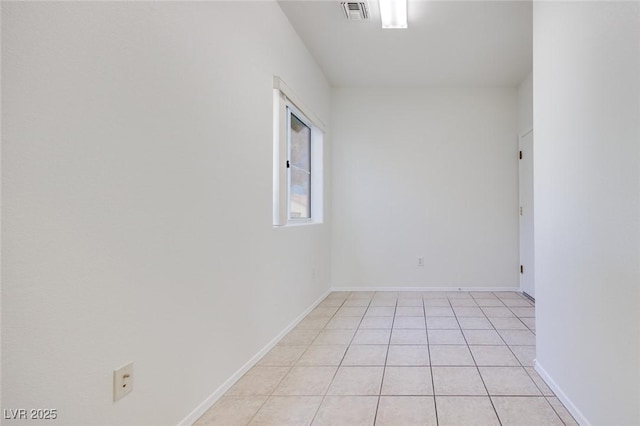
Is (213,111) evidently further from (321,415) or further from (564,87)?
(564,87)

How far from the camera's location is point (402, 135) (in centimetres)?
496

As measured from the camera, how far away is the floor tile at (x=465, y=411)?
1.73 metres

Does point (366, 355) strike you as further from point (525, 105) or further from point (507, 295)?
point (525, 105)

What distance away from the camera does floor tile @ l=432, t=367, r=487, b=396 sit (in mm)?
2035

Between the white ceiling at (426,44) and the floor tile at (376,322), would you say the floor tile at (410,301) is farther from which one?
the white ceiling at (426,44)

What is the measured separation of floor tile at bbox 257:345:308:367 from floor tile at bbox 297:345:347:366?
0.05 meters

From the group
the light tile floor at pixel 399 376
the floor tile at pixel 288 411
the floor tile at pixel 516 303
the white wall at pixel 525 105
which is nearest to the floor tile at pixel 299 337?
the light tile floor at pixel 399 376

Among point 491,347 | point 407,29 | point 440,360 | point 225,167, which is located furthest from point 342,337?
point 407,29

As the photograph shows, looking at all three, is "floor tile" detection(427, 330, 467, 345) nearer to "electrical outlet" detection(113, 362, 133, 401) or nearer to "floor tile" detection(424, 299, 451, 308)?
"floor tile" detection(424, 299, 451, 308)

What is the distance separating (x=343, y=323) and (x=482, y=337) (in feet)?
3.79

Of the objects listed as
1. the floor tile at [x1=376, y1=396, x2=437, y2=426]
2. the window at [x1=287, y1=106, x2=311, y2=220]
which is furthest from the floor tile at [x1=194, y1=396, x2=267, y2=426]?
the window at [x1=287, y1=106, x2=311, y2=220]

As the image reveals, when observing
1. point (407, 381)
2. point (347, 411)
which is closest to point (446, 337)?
point (407, 381)

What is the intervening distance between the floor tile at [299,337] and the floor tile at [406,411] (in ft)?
3.43

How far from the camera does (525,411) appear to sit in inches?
71.7
